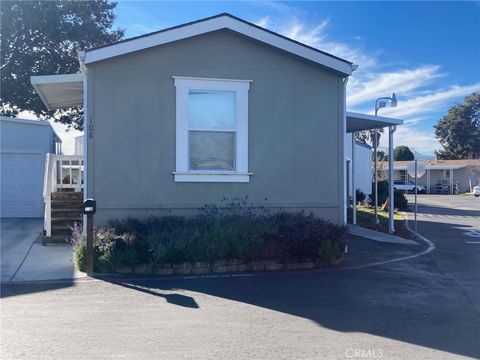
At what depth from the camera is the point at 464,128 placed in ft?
212

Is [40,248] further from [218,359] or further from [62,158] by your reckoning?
[218,359]

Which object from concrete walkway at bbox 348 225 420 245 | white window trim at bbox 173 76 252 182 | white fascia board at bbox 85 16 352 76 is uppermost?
white fascia board at bbox 85 16 352 76

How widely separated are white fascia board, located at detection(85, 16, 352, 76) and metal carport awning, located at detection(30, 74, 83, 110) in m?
1.32

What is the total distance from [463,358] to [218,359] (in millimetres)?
2333

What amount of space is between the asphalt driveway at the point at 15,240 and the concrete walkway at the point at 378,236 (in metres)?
7.83

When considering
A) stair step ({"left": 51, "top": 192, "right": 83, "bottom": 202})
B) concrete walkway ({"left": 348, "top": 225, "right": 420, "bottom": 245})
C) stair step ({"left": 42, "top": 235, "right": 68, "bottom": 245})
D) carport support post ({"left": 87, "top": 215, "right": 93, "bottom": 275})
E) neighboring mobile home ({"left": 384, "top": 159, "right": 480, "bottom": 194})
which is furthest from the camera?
neighboring mobile home ({"left": 384, "top": 159, "right": 480, "bottom": 194})

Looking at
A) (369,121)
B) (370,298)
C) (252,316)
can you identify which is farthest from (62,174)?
(370,298)

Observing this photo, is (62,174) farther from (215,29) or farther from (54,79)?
(215,29)

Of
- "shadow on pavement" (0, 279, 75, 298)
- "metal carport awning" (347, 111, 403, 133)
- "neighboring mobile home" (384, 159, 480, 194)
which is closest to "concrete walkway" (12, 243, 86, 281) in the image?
"shadow on pavement" (0, 279, 75, 298)

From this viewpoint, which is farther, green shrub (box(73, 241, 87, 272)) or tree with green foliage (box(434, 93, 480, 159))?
tree with green foliage (box(434, 93, 480, 159))

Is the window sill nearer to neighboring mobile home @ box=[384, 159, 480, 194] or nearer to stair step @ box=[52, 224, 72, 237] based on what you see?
stair step @ box=[52, 224, 72, 237]

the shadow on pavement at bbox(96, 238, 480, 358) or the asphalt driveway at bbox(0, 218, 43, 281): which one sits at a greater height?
the asphalt driveway at bbox(0, 218, 43, 281)

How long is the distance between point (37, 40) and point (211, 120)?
17.3 m

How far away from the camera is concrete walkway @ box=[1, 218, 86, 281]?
820 centimetres
